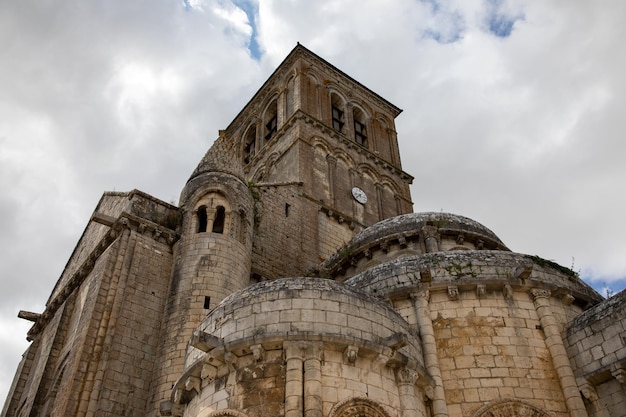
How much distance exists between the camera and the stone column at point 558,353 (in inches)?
380

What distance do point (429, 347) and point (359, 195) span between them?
15567mm

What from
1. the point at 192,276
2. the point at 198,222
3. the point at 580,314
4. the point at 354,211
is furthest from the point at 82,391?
the point at 354,211

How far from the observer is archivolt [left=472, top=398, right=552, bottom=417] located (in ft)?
31.3

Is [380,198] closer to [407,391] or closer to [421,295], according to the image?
[421,295]

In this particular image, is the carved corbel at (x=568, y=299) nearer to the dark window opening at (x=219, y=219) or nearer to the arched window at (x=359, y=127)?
the dark window opening at (x=219, y=219)

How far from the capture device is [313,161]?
24.8m

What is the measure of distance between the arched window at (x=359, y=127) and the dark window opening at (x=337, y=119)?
0.90 m

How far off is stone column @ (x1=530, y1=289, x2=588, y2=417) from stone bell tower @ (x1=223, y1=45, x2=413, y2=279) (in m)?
8.79

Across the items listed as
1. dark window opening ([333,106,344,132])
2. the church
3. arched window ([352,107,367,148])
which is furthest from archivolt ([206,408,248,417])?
arched window ([352,107,367,148])

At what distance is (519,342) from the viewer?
1042 centimetres

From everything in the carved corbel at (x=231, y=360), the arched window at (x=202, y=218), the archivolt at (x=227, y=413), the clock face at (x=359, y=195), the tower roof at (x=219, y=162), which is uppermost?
the clock face at (x=359, y=195)

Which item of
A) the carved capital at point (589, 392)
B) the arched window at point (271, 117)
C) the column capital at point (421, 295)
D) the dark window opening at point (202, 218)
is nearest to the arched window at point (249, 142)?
the arched window at point (271, 117)

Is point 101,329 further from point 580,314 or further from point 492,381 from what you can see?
point 580,314

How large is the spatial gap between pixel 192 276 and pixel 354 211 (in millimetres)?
11399
